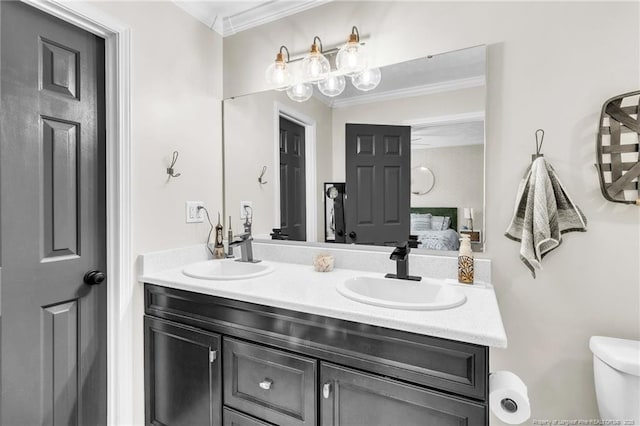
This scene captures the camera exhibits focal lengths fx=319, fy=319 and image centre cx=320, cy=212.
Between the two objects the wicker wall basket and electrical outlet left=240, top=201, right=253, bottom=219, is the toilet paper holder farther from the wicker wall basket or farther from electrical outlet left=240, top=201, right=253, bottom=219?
electrical outlet left=240, top=201, right=253, bottom=219

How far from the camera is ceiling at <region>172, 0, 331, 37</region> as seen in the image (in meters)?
1.83

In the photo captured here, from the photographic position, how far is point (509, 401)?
914mm

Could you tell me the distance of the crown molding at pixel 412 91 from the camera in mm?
1446

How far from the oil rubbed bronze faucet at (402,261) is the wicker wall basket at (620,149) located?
0.77 meters

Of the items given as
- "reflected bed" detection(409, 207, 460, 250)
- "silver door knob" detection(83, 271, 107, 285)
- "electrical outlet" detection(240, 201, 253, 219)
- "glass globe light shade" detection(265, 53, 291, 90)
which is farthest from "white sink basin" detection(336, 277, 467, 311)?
"glass globe light shade" detection(265, 53, 291, 90)

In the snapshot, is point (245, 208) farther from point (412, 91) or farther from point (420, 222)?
point (412, 91)

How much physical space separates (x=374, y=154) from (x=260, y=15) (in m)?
1.12


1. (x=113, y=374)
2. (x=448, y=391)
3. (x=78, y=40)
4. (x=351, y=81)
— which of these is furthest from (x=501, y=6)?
(x=113, y=374)

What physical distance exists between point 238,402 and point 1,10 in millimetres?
1760

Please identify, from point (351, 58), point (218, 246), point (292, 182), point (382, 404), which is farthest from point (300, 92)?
point (382, 404)

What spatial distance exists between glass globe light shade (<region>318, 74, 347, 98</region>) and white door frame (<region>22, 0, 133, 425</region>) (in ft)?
3.20

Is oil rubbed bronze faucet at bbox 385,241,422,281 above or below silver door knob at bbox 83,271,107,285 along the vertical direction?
above

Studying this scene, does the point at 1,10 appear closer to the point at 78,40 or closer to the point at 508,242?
the point at 78,40

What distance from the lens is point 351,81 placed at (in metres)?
1.71
